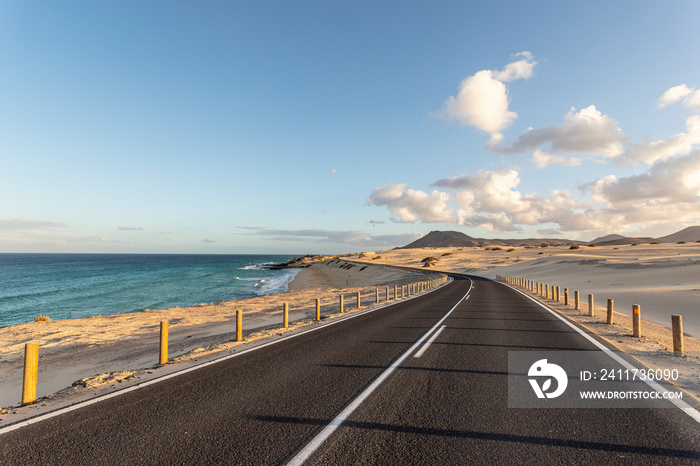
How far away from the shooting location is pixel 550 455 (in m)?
3.84

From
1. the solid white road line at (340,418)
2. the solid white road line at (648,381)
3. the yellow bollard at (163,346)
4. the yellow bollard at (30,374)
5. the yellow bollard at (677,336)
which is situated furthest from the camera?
the yellow bollard at (163,346)

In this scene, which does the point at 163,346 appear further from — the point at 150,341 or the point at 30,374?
the point at 150,341

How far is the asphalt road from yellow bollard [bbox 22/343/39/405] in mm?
1368

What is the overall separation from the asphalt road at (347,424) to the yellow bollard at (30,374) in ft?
Answer: 4.49

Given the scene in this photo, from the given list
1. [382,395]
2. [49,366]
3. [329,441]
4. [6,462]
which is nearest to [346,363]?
[382,395]

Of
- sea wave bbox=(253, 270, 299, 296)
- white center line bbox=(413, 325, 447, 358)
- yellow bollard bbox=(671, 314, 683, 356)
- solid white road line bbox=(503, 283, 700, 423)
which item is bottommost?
sea wave bbox=(253, 270, 299, 296)

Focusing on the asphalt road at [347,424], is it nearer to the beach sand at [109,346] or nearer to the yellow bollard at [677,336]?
the beach sand at [109,346]

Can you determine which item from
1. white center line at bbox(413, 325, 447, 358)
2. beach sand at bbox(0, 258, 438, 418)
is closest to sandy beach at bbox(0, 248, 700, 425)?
beach sand at bbox(0, 258, 438, 418)

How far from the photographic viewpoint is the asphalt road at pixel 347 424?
3.89 m

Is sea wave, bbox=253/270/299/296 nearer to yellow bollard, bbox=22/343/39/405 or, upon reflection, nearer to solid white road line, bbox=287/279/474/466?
yellow bollard, bbox=22/343/39/405

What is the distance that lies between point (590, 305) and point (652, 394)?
11023mm

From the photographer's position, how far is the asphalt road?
3893mm

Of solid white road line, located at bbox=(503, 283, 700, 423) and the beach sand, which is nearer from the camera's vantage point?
solid white road line, located at bbox=(503, 283, 700, 423)

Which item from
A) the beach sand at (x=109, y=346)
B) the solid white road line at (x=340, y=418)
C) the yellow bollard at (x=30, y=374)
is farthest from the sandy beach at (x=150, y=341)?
the solid white road line at (x=340, y=418)
